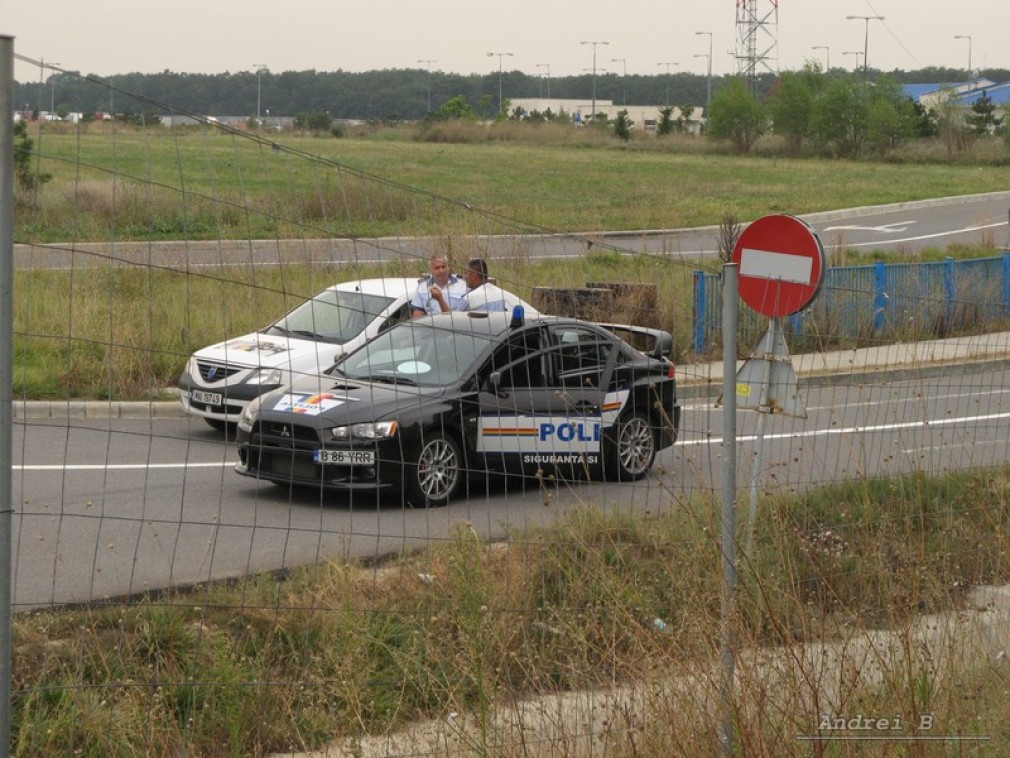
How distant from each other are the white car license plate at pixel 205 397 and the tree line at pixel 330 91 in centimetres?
260

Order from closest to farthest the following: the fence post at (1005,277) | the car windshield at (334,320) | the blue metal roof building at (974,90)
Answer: the car windshield at (334,320) → the fence post at (1005,277) → the blue metal roof building at (974,90)

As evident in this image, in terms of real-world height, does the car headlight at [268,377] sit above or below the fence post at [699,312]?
below

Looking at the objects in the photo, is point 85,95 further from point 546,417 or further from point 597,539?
point 546,417

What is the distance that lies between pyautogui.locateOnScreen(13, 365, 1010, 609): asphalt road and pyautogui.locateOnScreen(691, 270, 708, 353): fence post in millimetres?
3430

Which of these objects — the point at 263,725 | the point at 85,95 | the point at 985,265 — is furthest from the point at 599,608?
the point at 985,265

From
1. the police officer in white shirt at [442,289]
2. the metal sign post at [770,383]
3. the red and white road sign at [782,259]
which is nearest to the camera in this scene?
the metal sign post at [770,383]

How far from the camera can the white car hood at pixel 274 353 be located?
13.0 m

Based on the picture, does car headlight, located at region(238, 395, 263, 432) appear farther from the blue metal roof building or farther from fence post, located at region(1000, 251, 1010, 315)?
the blue metal roof building

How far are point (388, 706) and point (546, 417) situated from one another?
4.43m

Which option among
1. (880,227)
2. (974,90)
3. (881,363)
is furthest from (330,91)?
(881,363)

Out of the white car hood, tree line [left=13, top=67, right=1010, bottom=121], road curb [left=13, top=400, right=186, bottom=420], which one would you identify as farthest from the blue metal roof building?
the white car hood

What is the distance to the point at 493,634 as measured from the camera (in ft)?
18.4

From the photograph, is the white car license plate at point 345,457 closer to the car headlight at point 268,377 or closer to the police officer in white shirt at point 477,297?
the police officer in white shirt at point 477,297

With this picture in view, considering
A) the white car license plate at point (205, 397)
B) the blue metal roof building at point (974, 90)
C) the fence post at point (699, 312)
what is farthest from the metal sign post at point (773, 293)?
the blue metal roof building at point (974, 90)
